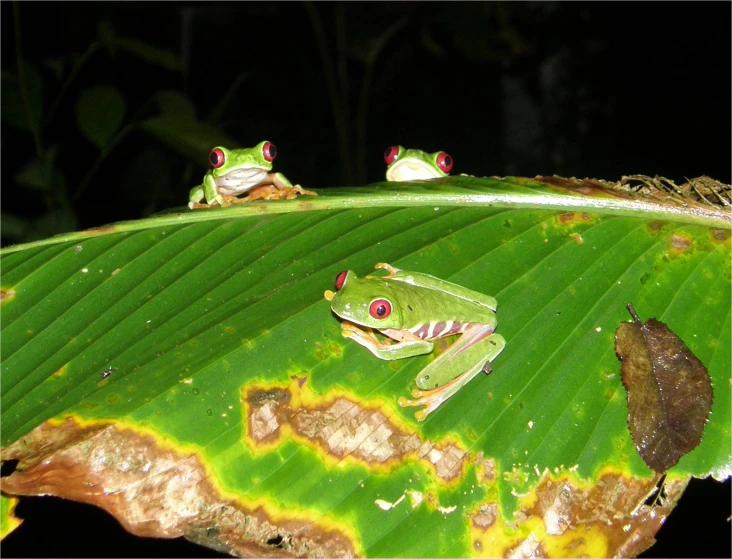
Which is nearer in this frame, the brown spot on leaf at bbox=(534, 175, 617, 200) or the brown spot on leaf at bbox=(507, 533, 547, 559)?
the brown spot on leaf at bbox=(507, 533, 547, 559)

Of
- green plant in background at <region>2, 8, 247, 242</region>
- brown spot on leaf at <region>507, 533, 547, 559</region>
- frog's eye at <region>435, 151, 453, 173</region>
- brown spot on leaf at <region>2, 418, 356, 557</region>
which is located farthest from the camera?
green plant in background at <region>2, 8, 247, 242</region>

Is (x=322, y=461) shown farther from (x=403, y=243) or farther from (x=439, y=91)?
(x=439, y=91)

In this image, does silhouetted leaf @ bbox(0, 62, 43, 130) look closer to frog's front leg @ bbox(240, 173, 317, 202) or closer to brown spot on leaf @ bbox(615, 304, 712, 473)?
frog's front leg @ bbox(240, 173, 317, 202)

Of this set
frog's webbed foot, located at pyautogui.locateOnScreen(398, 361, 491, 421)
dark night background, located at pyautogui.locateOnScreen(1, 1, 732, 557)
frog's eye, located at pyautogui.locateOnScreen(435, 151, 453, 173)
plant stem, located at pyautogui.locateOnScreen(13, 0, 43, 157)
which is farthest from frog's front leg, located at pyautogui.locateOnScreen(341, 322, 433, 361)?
dark night background, located at pyautogui.locateOnScreen(1, 1, 732, 557)

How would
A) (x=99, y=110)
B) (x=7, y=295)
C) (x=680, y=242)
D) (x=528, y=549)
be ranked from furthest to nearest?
(x=99, y=110) → (x=680, y=242) → (x=7, y=295) → (x=528, y=549)

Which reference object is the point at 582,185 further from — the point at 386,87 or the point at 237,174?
the point at 386,87

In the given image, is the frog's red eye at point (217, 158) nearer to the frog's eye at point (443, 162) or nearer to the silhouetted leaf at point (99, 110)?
the frog's eye at point (443, 162)

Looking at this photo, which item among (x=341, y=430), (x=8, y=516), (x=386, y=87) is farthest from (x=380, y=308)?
(x=386, y=87)
